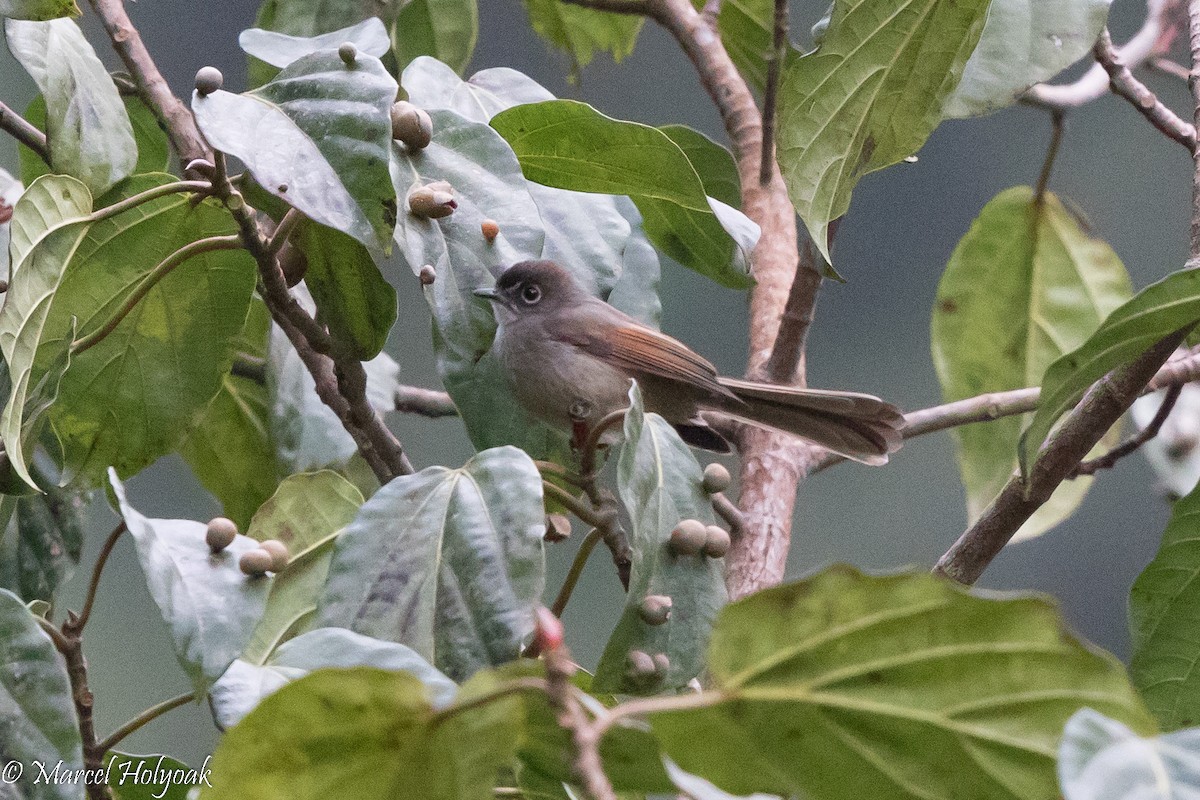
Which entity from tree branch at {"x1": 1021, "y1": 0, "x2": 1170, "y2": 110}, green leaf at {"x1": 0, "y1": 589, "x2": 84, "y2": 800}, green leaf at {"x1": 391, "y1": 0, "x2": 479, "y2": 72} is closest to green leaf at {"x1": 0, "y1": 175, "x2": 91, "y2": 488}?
green leaf at {"x1": 0, "y1": 589, "x2": 84, "y2": 800}

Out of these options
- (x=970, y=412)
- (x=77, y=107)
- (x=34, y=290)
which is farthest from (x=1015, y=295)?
(x=34, y=290)

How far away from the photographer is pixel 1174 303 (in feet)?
5.24

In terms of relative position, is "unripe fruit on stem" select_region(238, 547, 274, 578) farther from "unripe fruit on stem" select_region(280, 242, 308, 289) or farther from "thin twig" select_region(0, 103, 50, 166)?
"thin twig" select_region(0, 103, 50, 166)

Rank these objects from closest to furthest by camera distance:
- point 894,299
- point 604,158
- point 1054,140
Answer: point 604,158 < point 1054,140 < point 894,299

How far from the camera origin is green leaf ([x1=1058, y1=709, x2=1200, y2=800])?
101 centimetres

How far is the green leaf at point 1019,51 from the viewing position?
6.56ft

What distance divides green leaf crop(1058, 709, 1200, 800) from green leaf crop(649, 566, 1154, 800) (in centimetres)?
5

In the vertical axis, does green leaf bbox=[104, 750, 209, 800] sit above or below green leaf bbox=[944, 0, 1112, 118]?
below

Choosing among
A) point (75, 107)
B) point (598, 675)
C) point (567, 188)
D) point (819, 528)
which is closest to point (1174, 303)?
point (598, 675)

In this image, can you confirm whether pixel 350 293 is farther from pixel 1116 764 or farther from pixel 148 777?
pixel 1116 764

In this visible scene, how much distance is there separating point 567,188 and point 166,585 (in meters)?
0.96

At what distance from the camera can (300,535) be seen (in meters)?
2.07

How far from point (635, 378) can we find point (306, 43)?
1349 mm

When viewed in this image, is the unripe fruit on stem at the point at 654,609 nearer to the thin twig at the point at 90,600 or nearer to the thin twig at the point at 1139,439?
the thin twig at the point at 90,600
